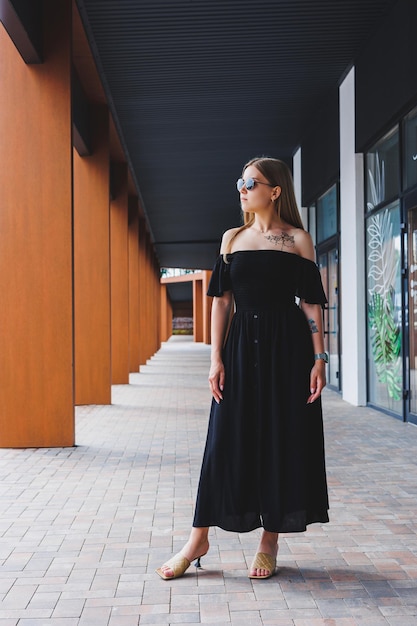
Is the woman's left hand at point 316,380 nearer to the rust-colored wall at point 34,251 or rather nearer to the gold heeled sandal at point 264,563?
the gold heeled sandal at point 264,563

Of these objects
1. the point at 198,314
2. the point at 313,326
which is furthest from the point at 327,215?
the point at 198,314

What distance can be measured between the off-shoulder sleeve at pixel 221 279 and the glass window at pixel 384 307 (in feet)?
15.6

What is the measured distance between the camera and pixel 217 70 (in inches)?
333

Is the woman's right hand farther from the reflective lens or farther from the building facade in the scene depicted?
the building facade

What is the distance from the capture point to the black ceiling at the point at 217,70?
6918mm

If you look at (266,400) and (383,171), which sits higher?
(383,171)

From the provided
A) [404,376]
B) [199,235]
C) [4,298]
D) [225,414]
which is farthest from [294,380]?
[199,235]

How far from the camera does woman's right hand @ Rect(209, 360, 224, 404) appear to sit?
2850mm

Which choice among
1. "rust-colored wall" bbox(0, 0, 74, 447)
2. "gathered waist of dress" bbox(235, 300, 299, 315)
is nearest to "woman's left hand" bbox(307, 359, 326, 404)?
"gathered waist of dress" bbox(235, 300, 299, 315)

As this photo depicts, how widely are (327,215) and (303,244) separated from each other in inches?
321

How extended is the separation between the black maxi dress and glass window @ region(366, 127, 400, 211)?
4.93m

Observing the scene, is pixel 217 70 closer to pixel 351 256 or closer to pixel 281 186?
pixel 351 256

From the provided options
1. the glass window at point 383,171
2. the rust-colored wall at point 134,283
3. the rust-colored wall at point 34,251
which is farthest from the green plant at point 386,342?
the rust-colored wall at point 134,283

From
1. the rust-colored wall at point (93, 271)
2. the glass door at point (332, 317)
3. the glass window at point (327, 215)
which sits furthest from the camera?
the glass window at point (327, 215)
